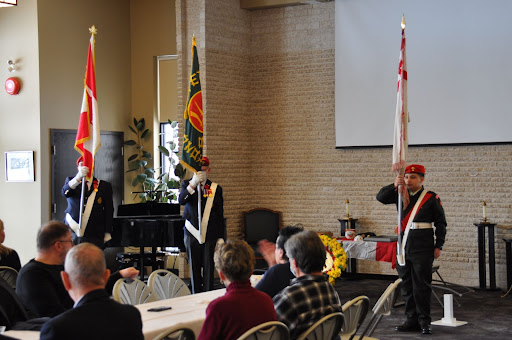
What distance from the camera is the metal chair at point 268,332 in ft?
11.3

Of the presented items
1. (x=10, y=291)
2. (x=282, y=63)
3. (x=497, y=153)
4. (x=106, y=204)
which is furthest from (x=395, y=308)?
(x=10, y=291)

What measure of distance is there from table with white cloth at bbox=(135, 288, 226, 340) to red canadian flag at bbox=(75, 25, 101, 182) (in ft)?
9.76

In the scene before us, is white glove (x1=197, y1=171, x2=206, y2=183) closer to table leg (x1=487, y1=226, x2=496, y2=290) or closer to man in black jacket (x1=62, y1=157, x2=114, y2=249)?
man in black jacket (x1=62, y1=157, x2=114, y2=249)

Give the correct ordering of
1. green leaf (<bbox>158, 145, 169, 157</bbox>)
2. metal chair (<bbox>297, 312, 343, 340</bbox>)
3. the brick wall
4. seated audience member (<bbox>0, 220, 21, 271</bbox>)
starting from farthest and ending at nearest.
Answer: green leaf (<bbox>158, 145, 169, 157</bbox>)
the brick wall
seated audience member (<bbox>0, 220, 21, 271</bbox>)
metal chair (<bbox>297, 312, 343, 340</bbox>)

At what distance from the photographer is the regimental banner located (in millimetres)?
8055

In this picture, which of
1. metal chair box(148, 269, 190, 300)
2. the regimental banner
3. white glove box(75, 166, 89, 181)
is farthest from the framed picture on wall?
metal chair box(148, 269, 190, 300)

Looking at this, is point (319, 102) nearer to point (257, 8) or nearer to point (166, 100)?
point (257, 8)

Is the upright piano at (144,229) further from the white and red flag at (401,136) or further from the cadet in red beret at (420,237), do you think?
the white and red flag at (401,136)

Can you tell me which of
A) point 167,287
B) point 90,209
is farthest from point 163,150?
point 167,287

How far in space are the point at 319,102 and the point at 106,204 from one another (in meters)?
4.23

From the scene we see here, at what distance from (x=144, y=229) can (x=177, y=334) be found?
568cm

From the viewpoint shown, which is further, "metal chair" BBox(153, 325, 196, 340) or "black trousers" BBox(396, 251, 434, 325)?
"black trousers" BBox(396, 251, 434, 325)

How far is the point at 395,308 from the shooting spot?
839 centimetres

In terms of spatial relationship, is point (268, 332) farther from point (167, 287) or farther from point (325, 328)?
point (167, 287)
